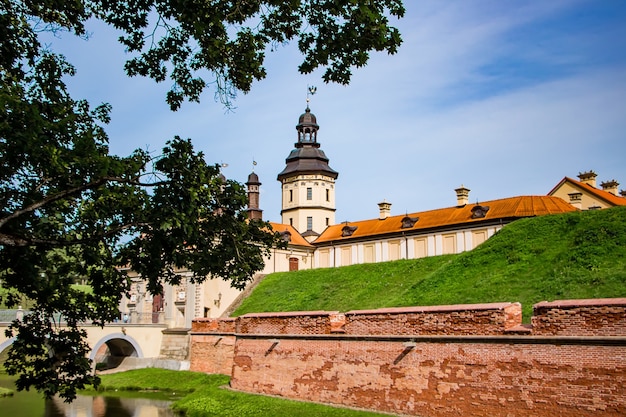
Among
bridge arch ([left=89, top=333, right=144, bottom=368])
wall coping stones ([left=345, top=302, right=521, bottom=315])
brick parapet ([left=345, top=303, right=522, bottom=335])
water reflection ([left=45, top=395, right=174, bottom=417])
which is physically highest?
wall coping stones ([left=345, top=302, right=521, bottom=315])

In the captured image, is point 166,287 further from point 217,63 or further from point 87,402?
point 217,63

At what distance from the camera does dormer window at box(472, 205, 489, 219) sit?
40156 mm

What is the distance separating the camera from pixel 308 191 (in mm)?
53500

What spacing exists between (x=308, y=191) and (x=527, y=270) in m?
35.8

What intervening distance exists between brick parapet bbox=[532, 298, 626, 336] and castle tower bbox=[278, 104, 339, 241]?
132ft

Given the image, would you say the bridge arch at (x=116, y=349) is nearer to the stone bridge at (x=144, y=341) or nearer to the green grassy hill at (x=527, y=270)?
the stone bridge at (x=144, y=341)

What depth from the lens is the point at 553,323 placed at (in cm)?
1152

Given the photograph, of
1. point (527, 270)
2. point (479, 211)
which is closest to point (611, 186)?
point (479, 211)

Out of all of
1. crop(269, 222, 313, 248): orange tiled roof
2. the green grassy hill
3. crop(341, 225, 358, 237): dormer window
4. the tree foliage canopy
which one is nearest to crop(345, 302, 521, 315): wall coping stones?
A: the green grassy hill

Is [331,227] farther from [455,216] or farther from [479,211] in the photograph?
[479,211]

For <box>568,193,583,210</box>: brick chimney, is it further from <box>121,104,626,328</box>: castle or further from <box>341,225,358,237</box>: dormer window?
<box>341,225,358,237</box>: dormer window

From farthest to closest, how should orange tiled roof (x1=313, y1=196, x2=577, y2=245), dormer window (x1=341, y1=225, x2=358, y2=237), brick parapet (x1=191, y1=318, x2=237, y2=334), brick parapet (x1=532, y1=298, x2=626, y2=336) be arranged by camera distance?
dormer window (x1=341, y1=225, x2=358, y2=237)
orange tiled roof (x1=313, y1=196, x2=577, y2=245)
brick parapet (x1=191, y1=318, x2=237, y2=334)
brick parapet (x1=532, y1=298, x2=626, y2=336)

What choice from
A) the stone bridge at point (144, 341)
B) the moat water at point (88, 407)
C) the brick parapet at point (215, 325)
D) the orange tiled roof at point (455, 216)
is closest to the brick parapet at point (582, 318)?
the moat water at point (88, 407)

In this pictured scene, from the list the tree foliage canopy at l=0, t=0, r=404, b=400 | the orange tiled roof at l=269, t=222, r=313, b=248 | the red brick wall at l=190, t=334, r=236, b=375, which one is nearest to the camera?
the tree foliage canopy at l=0, t=0, r=404, b=400
